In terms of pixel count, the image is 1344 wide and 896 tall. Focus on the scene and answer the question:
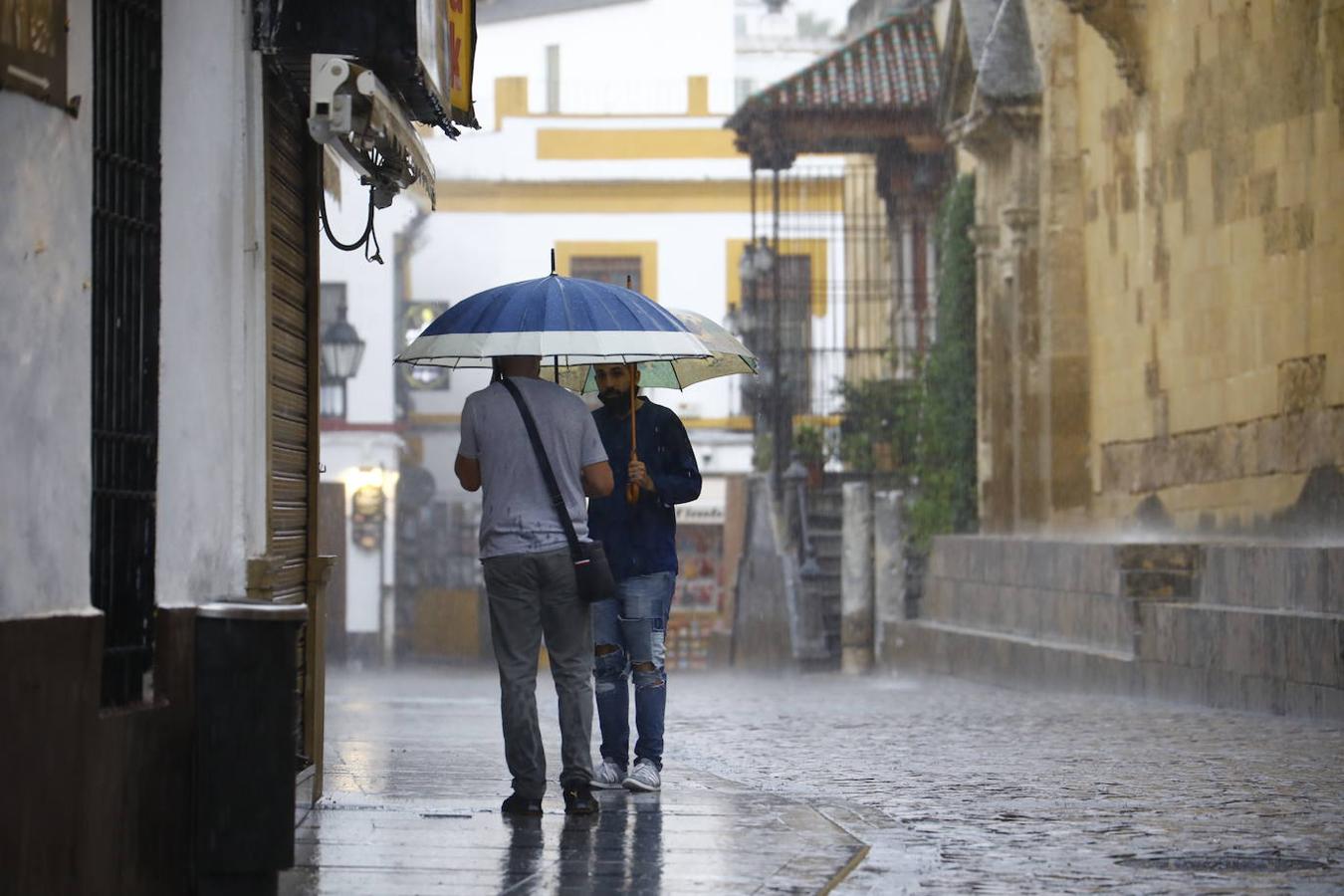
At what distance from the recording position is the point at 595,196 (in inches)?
1807

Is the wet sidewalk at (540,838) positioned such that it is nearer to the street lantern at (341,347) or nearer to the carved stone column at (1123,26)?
the carved stone column at (1123,26)

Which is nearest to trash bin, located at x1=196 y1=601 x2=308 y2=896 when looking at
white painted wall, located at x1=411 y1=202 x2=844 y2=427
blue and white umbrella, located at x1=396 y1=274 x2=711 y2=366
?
blue and white umbrella, located at x1=396 y1=274 x2=711 y2=366

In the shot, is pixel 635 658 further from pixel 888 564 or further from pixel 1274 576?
pixel 888 564

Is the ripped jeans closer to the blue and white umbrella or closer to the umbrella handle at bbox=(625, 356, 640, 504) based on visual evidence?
the umbrella handle at bbox=(625, 356, 640, 504)

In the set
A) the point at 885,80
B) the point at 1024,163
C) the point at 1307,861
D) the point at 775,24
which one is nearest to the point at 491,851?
the point at 1307,861

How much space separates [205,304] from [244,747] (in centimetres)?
149

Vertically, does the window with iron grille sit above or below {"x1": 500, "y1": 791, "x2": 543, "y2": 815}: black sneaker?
above

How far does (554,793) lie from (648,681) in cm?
57

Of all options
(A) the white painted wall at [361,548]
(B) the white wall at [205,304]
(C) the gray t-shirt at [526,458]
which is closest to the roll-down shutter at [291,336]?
(B) the white wall at [205,304]

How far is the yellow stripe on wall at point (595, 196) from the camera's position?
45438mm

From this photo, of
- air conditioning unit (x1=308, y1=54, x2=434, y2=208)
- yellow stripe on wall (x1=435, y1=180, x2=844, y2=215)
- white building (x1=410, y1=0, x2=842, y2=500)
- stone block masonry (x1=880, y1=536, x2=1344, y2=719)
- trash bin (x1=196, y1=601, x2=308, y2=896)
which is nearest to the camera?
trash bin (x1=196, y1=601, x2=308, y2=896)

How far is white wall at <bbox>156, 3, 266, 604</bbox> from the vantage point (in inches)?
275

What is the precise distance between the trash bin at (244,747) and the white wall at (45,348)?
21.0 inches

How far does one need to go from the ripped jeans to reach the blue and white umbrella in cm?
95
